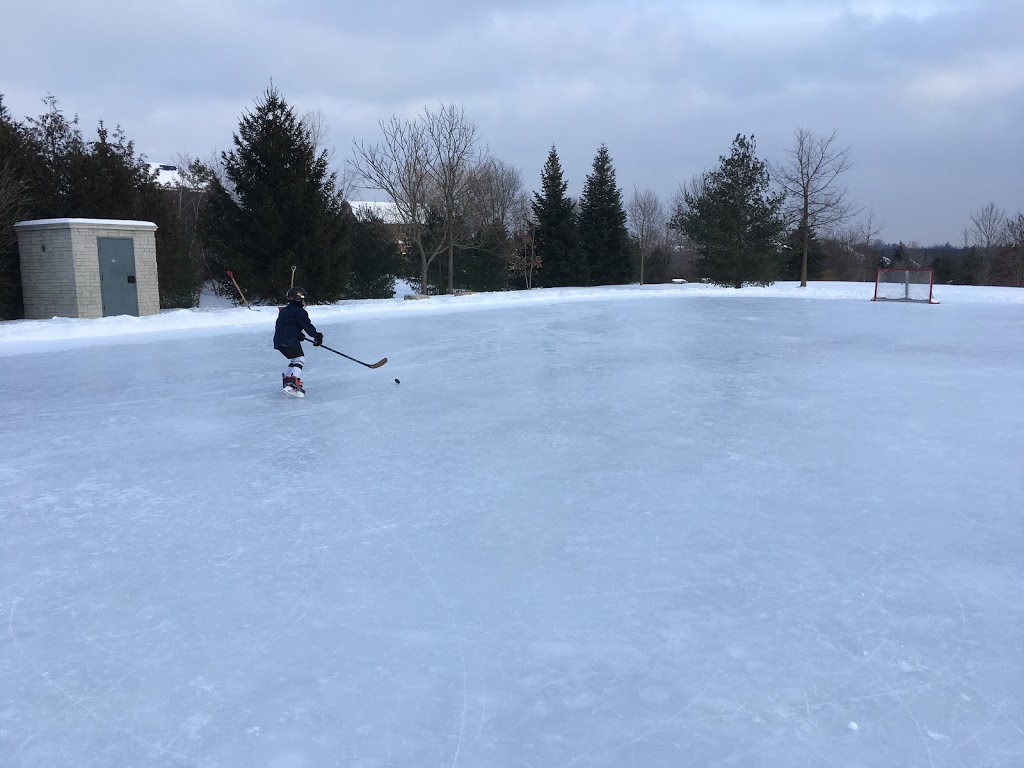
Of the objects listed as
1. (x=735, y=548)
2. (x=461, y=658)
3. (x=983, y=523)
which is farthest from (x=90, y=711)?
(x=983, y=523)

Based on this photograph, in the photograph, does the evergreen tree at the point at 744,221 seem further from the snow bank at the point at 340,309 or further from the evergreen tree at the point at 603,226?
the evergreen tree at the point at 603,226

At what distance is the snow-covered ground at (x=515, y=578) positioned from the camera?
2.28 m

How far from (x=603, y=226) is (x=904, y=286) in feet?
55.5

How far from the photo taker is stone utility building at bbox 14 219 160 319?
15.3 meters

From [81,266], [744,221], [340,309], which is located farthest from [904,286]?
[81,266]

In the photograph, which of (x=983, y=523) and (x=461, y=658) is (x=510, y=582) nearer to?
(x=461, y=658)

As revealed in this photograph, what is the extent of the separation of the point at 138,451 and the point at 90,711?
12.4 feet

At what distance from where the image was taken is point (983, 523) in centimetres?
404

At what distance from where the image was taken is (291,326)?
7.86 meters

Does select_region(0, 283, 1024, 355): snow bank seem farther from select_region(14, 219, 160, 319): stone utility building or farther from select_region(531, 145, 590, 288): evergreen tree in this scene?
select_region(531, 145, 590, 288): evergreen tree

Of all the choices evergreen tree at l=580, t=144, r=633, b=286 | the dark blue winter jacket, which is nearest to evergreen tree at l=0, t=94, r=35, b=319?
the dark blue winter jacket

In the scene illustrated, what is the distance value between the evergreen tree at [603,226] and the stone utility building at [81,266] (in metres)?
25.8

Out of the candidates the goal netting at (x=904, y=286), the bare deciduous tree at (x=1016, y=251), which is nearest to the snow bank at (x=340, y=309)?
the goal netting at (x=904, y=286)

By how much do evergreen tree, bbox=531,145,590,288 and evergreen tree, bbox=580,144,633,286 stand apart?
3.75ft
